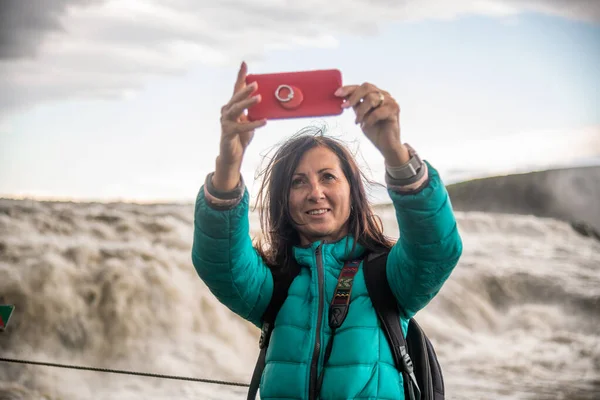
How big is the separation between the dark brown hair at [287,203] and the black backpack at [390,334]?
0.18 feet

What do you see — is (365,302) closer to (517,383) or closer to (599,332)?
(517,383)

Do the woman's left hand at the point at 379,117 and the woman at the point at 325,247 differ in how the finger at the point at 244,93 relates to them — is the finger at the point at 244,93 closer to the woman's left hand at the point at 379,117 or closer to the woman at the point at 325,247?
the woman at the point at 325,247

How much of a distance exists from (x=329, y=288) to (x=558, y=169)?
6.30 metres

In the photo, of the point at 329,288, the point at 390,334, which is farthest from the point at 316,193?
the point at 390,334

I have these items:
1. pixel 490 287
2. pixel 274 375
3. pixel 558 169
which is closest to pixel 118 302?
pixel 274 375

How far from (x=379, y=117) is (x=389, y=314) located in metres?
0.32

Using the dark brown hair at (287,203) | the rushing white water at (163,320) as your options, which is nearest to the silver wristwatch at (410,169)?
the dark brown hair at (287,203)

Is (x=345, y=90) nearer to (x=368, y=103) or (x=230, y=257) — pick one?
(x=368, y=103)

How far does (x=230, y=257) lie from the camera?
3.39 feet

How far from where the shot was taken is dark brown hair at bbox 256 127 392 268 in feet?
3.77

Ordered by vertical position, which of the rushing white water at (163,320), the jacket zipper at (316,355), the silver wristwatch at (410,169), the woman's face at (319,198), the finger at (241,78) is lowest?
the jacket zipper at (316,355)

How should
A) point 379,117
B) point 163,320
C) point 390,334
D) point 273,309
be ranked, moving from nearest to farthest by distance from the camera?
point 379,117, point 390,334, point 273,309, point 163,320

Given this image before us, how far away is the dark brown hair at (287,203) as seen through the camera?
3.77ft

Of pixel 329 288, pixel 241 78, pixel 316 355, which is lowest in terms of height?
pixel 316 355
